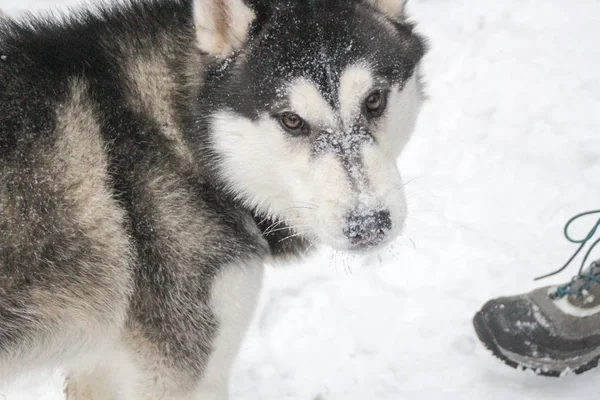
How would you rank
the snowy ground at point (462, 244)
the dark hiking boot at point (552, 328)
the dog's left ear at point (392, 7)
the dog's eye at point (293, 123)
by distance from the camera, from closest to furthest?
the dog's eye at point (293, 123) → the dog's left ear at point (392, 7) → the dark hiking boot at point (552, 328) → the snowy ground at point (462, 244)

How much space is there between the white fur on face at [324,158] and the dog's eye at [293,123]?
0.06ft

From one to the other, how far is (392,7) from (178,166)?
1.00 m

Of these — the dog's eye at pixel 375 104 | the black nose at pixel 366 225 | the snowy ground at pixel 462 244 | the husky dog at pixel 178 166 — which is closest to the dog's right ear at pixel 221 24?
the husky dog at pixel 178 166

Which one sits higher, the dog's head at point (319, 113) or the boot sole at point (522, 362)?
the dog's head at point (319, 113)

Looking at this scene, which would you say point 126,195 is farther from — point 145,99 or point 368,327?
point 368,327

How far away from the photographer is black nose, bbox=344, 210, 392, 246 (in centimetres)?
215

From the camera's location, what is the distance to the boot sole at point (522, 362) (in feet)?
9.16

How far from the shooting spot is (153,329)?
2328 millimetres

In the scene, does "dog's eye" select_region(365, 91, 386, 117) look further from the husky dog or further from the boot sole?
the boot sole

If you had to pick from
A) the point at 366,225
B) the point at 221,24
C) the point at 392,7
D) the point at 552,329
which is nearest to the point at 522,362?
the point at 552,329

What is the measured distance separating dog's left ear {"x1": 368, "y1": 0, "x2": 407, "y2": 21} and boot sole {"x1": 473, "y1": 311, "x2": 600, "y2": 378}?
4.38 feet

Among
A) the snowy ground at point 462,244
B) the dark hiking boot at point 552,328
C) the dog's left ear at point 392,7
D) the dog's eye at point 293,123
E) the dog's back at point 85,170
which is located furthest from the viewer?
the snowy ground at point 462,244

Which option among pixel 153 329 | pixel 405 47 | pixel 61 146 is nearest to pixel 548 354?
pixel 405 47

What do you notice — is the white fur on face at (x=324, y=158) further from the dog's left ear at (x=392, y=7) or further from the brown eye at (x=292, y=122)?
the dog's left ear at (x=392, y=7)
